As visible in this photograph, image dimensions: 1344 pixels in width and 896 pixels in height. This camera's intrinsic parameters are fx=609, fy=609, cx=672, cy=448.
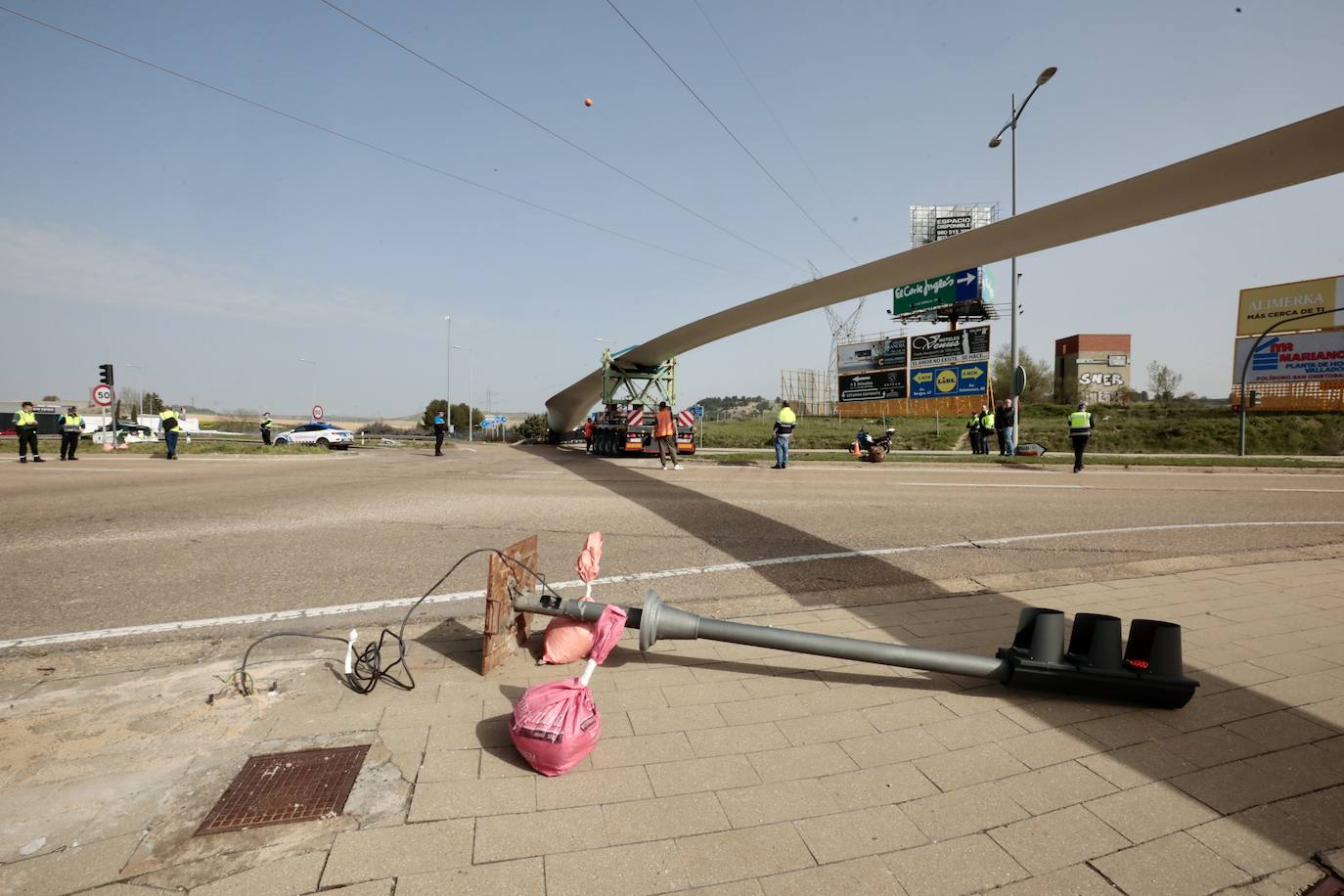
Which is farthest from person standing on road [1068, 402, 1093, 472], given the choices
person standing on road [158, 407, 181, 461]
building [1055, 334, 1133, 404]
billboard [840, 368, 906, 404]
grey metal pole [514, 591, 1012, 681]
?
building [1055, 334, 1133, 404]

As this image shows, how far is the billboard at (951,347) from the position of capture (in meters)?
37.4

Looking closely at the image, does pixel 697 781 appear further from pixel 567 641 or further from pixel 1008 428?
pixel 1008 428

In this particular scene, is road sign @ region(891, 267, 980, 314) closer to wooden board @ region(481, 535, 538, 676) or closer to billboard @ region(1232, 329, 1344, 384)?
billboard @ region(1232, 329, 1344, 384)

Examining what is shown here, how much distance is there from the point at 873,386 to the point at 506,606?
42021mm

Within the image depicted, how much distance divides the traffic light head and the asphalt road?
1551 millimetres

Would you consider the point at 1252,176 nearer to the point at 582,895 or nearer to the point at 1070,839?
the point at 1070,839

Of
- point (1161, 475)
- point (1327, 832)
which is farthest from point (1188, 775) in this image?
point (1161, 475)

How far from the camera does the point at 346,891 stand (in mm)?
1607

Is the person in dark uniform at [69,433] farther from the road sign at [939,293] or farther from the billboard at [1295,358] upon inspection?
the billboard at [1295,358]

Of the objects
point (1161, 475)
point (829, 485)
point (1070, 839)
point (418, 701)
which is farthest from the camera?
point (1161, 475)

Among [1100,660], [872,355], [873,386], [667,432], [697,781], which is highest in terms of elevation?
[872,355]

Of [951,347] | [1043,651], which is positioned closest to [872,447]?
[1043,651]

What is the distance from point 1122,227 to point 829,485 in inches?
239

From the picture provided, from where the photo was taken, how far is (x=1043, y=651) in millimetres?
2746
